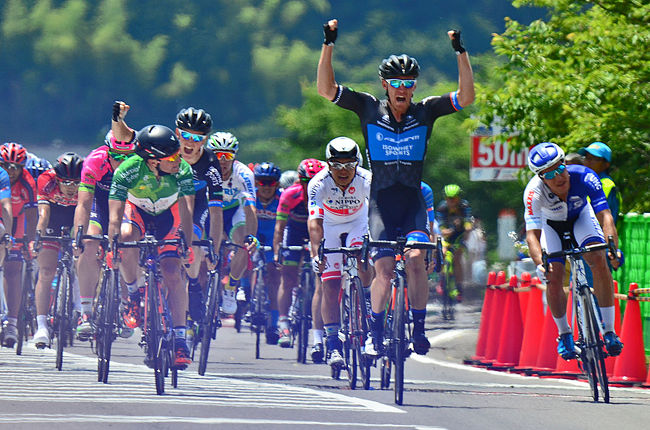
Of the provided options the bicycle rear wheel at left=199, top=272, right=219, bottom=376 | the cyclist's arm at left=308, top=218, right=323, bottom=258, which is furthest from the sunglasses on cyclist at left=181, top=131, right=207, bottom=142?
the cyclist's arm at left=308, top=218, right=323, bottom=258

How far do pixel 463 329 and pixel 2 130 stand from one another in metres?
29.6

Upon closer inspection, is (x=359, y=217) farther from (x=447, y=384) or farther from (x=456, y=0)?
(x=456, y=0)

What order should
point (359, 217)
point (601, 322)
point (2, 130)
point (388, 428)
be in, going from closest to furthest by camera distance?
point (388, 428) < point (601, 322) < point (359, 217) < point (2, 130)

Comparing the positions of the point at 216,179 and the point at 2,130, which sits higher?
the point at 2,130

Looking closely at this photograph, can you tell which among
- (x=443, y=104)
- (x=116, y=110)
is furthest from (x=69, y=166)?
(x=443, y=104)

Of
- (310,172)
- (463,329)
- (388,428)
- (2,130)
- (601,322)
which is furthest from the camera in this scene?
(2,130)

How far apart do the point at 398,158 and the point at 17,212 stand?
6.04m

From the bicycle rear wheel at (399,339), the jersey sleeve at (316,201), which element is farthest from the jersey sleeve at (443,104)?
the bicycle rear wheel at (399,339)

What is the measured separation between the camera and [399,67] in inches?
493

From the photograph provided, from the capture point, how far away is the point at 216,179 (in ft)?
48.4

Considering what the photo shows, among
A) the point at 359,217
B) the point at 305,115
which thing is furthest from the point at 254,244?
the point at 305,115

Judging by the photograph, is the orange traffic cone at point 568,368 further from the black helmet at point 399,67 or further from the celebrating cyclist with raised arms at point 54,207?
the celebrating cyclist with raised arms at point 54,207

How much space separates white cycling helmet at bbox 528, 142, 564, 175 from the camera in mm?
12078

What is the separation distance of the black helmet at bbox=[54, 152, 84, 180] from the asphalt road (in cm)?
182
